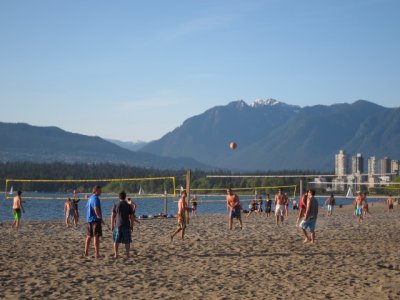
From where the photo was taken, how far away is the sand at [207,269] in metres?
8.85

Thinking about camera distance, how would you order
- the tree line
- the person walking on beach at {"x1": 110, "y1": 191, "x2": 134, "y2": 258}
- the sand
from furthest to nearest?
1. the tree line
2. the person walking on beach at {"x1": 110, "y1": 191, "x2": 134, "y2": 258}
3. the sand

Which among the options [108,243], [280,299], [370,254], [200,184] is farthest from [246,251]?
[200,184]

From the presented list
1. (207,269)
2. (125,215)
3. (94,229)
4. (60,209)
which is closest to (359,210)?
(125,215)

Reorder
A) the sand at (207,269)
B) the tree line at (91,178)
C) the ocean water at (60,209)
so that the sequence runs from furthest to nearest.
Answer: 1. the tree line at (91,178)
2. the ocean water at (60,209)
3. the sand at (207,269)

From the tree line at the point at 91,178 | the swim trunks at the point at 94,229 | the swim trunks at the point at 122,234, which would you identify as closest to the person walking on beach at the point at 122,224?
the swim trunks at the point at 122,234

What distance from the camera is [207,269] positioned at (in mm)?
10945

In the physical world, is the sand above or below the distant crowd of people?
below

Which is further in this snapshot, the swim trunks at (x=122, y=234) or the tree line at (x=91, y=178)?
the tree line at (x=91, y=178)

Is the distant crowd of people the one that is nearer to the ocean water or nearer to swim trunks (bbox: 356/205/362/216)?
swim trunks (bbox: 356/205/362/216)

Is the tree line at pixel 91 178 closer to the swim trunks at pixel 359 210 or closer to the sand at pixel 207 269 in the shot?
the swim trunks at pixel 359 210

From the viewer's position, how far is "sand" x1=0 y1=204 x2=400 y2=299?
885cm

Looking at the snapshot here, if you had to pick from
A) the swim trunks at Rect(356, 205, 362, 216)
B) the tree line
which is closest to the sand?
the swim trunks at Rect(356, 205, 362, 216)

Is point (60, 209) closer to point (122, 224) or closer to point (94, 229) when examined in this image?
point (94, 229)

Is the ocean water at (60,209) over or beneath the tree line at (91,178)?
beneath
